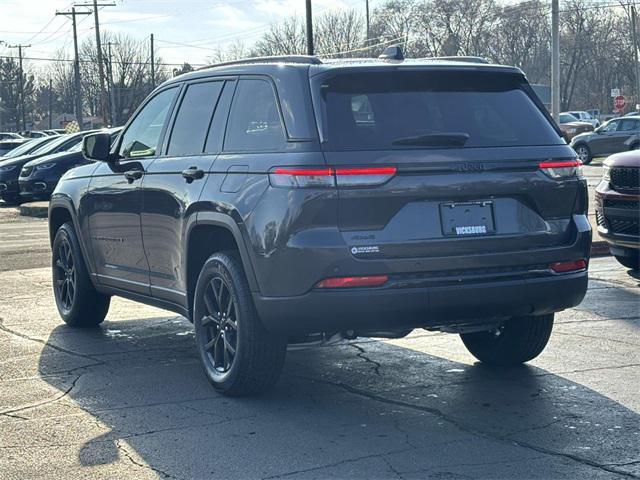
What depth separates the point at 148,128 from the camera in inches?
288

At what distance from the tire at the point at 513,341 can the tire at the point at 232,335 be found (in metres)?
1.54

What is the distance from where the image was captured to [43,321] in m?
8.84

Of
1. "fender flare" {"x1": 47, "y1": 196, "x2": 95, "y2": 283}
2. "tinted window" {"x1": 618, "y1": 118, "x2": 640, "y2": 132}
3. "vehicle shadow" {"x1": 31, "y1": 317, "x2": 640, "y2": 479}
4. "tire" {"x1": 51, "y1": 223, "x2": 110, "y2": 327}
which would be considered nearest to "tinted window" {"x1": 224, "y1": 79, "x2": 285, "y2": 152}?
"vehicle shadow" {"x1": 31, "y1": 317, "x2": 640, "y2": 479}

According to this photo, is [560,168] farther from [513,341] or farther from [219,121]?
[219,121]

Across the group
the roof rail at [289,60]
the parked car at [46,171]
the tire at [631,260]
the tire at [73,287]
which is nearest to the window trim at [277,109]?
the roof rail at [289,60]

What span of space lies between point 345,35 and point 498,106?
86933mm

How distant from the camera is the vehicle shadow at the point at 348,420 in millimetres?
4734

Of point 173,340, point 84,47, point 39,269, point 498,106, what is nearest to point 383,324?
point 498,106

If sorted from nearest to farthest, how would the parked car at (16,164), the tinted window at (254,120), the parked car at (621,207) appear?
the tinted window at (254,120) → the parked car at (621,207) → the parked car at (16,164)

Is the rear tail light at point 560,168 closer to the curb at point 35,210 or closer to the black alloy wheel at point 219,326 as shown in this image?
the black alloy wheel at point 219,326

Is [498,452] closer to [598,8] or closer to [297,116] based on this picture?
[297,116]

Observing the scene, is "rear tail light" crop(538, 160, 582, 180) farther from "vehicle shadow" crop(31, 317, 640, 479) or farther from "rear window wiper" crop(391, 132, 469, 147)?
"vehicle shadow" crop(31, 317, 640, 479)

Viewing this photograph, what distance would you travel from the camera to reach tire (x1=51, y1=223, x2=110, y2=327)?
8.28 m

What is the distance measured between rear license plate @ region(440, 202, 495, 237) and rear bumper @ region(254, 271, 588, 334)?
0.85 feet
